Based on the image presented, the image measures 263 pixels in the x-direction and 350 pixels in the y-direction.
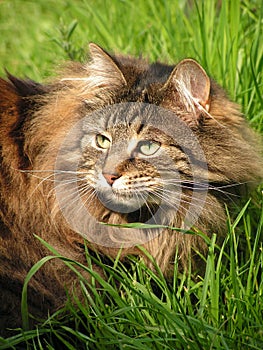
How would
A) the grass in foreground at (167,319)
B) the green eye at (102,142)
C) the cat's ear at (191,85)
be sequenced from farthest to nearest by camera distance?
the green eye at (102,142), the cat's ear at (191,85), the grass in foreground at (167,319)

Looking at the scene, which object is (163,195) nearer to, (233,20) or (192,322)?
(192,322)

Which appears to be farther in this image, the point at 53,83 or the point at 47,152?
the point at 53,83

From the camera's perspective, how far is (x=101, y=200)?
2279 mm

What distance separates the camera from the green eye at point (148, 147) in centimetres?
217

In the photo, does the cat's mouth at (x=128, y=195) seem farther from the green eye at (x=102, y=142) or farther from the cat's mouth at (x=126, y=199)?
the green eye at (x=102, y=142)

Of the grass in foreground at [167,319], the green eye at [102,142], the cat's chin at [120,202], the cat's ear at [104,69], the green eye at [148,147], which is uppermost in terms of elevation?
the cat's ear at [104,69]

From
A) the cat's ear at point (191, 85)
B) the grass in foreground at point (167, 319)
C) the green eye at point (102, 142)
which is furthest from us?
the green eye at point (102, 142)

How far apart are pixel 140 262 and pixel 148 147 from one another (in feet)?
1.42

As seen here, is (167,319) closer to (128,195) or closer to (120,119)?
(128,195)

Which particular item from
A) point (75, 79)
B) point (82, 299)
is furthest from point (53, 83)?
point (82, 299)

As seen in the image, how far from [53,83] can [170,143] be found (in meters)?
0.65

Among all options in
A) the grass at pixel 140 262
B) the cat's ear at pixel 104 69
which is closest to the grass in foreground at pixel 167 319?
the grass at pixel 140 262

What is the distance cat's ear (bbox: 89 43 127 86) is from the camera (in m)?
2.26

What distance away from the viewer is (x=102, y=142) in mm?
2248
